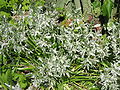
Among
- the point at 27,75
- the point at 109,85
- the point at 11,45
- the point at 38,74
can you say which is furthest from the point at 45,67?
the point at 109,85

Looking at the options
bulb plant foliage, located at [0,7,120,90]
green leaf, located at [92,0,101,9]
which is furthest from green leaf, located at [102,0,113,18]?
bulb plant foliage, located at [0,7,120,90]

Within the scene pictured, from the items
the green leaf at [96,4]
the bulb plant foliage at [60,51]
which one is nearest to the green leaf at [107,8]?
the green leaf at [96,4]

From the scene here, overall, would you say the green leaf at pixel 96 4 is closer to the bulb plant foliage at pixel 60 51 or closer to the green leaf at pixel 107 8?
the green leaf at pixel 107 8

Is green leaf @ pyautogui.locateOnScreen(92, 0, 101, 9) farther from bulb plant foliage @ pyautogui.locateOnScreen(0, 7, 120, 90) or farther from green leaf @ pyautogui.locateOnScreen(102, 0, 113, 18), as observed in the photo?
bulb plant foliage @ pyautogui.locateOnScreen(0, 7, 120, 90)

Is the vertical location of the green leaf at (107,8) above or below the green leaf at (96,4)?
below

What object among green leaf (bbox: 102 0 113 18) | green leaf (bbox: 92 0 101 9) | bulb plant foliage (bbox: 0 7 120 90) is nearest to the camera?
bulb plant foliage (bbox: 0 7 120 90)

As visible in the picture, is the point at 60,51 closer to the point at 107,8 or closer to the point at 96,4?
the point at 107,8

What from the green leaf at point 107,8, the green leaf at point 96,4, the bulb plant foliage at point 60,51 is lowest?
the bulb plant foliage at point 60,51

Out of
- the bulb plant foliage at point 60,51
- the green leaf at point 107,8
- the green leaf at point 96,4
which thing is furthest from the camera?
the green leaf at point 96,4
